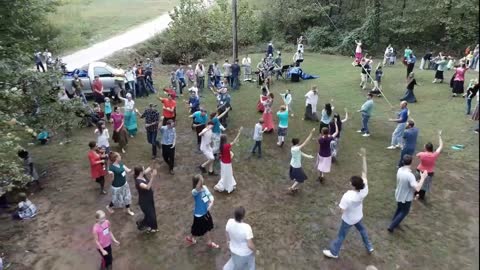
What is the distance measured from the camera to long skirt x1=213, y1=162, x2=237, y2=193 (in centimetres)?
1030

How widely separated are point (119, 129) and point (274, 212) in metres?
5.74

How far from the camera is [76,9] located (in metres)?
34.6

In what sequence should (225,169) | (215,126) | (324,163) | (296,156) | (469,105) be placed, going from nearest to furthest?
(296,156), (225,169), (324,163), (215,126), (469,105)

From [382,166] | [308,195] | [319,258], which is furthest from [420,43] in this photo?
[319,258]

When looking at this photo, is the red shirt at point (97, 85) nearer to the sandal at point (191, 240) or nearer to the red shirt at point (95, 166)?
the red shirt at point (95, 166)

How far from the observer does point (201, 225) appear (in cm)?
824

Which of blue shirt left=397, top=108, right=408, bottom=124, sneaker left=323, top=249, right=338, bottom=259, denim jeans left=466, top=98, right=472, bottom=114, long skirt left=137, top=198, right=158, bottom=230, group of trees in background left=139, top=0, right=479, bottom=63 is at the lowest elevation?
sneaker left=323, top=249, right=338, bottom=259

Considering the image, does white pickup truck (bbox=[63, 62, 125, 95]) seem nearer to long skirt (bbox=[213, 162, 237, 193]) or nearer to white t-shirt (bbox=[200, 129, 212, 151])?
white t-shirt (bbox=[200, 129, 212, 151])

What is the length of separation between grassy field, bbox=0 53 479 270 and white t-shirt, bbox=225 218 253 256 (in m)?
1.67

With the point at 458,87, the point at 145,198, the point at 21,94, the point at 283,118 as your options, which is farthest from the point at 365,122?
the point at 21,94

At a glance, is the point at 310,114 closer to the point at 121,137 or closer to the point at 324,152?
the point at 324,152

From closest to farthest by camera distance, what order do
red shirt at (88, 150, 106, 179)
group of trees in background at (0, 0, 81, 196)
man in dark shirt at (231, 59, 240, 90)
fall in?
group of trees in background at (0, 0, 81, 196)
red shirt at (88, 150, 106, 179)
man in dark shirt at (231, 59, 240, 90)

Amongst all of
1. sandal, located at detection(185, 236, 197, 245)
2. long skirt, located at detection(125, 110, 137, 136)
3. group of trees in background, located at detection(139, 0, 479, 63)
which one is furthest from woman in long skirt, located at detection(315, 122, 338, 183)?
group of trees in background, located at detection(139, 0, 479, 63)

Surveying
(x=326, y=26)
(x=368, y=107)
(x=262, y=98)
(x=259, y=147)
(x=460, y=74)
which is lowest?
(x=259, y=147)
